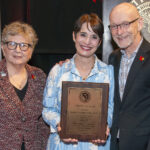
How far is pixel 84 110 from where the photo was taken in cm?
206

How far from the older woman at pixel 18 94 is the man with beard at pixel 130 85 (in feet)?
2.38

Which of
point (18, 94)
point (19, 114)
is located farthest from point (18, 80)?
point (19, 114)

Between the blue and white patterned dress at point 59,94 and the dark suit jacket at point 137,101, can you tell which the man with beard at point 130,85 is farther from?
the blue and white patterned dress at point 59,94

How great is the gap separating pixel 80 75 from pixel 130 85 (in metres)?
0.44

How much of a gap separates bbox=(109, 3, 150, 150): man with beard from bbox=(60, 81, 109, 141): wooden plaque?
0.27 m

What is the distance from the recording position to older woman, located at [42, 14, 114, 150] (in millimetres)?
2213

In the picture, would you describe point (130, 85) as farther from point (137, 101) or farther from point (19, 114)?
point (19, 114)

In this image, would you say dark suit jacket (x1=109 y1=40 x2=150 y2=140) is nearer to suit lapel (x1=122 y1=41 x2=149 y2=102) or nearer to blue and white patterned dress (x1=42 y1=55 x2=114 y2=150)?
suit lapel (x1=122 y1=41 x2=149 y2=102)

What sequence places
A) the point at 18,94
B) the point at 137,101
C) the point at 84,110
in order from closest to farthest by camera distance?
1. the point at 84,110
2. the point at 137,101
3. the point at 18,94

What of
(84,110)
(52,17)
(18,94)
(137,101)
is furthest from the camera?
(52,17)

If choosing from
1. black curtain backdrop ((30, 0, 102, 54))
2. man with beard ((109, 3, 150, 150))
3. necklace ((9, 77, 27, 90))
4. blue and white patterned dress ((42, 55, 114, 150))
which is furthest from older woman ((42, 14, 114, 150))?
black curtain backdrop ((30, 0, 102, 54))

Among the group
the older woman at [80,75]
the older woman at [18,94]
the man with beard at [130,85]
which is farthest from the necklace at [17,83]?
the man with beard at [130,85]

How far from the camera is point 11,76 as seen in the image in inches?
93.5

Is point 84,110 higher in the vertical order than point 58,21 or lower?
lower
